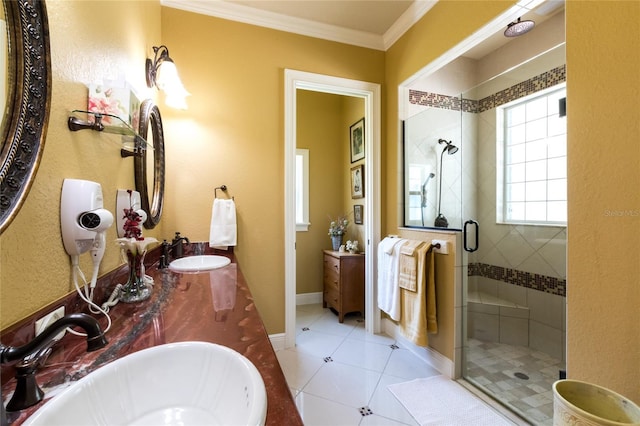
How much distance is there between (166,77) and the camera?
71.6 inches

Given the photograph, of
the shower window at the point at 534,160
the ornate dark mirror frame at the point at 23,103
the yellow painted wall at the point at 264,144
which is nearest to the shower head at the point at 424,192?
the yellow painted wall at the point at 264,144

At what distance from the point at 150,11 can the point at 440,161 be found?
94.2 inches

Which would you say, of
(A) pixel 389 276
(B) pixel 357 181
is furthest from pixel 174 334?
(B) pixel 357 181

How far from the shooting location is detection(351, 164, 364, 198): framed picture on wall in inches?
129

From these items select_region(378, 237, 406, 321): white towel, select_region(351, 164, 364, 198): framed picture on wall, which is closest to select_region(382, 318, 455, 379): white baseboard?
select_region(378, 237, 406, 321): white towel

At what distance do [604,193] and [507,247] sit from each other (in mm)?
1595

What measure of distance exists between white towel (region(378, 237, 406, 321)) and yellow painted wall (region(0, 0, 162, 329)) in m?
1.85

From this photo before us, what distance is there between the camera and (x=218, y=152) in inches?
88.7

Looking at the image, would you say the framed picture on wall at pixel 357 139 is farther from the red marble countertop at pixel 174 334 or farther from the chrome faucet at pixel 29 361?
the chrome faucet at pixel 29 361

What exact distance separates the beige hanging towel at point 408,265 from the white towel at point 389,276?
5 centimetres

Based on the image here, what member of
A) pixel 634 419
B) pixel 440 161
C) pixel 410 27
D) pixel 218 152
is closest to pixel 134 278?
pixel 218 152

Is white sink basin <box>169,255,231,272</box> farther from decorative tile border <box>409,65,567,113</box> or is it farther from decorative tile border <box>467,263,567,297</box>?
decorative tile border <box>409,65,567,113</box>

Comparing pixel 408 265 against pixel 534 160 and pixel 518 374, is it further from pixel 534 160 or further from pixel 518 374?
pixel 534 160

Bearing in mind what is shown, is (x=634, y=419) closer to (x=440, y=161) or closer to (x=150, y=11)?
(x=440, y=161)
